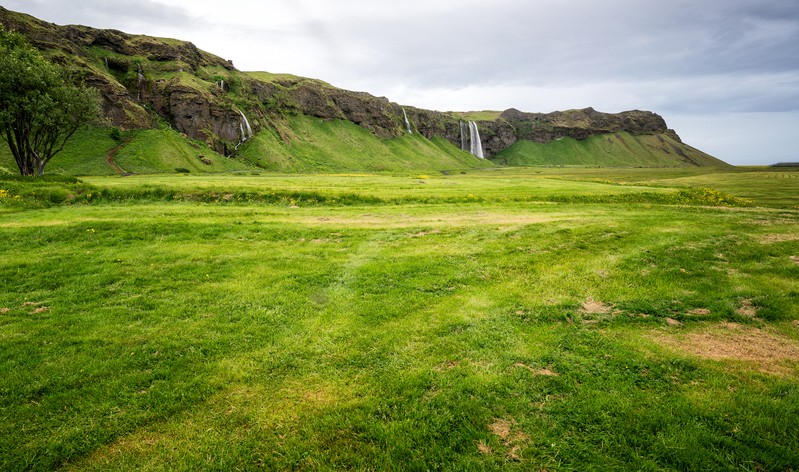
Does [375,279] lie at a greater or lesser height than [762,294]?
lesser

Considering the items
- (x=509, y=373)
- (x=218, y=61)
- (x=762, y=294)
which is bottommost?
(x=509, y=373)

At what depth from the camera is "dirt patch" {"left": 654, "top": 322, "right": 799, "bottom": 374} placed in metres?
8.75

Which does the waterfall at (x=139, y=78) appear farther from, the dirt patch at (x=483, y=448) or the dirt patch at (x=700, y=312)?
the dirt patch at (x=700, y=312)

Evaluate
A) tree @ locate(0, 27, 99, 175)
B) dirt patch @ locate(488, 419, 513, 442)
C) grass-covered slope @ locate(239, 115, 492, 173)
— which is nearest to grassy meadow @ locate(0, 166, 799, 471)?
dirt patch @ locate(488, 419, 513, 442)

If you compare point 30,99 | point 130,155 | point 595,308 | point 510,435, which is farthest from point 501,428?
point 130,155

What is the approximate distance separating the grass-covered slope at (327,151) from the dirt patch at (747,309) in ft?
405

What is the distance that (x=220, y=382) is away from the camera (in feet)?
26.1

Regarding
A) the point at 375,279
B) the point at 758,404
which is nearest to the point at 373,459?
the point at 758,404

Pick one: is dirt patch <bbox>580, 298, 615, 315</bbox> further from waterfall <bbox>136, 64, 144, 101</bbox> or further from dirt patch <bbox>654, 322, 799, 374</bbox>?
waterfall <bbox>136, 64, 144, 101</bbox>

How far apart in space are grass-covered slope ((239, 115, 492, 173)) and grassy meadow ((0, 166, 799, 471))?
114m

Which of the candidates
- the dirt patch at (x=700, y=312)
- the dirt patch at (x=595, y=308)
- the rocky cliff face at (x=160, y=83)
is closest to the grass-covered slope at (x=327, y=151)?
the rocky cliff face at (x=160, y=83)

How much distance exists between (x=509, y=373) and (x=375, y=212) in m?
23.0

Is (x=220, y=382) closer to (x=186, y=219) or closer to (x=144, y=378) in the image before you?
(x=144, y=378)

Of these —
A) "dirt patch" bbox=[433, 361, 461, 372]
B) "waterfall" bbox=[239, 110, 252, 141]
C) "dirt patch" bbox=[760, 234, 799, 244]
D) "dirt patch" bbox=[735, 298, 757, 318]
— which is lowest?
"dirt patch" bbox=[433, 361, 461, 372]
